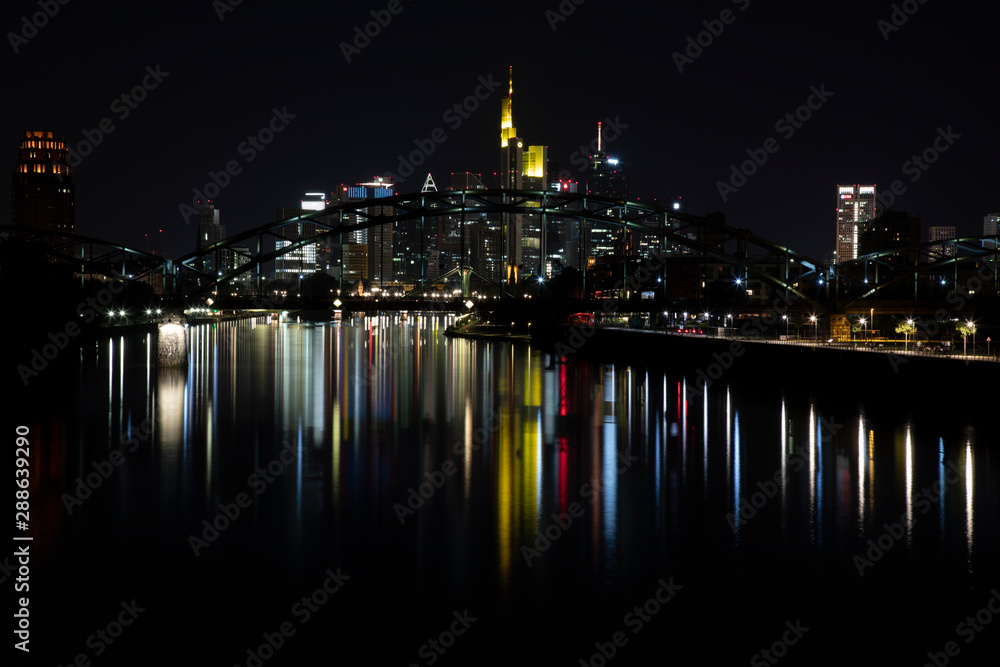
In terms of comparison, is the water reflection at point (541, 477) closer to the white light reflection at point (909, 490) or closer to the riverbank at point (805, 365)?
the white light reflection at point (909, 490)

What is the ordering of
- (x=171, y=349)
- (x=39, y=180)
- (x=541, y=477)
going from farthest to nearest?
1. (x=39, y=180)
2. (x=171, y=349)
3. (x=541, y=477)

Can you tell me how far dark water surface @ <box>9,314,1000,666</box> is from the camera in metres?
12.7

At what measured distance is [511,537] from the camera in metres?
17.0

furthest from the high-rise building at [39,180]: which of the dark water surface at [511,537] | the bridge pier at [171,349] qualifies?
the dark water surface at [511,537]

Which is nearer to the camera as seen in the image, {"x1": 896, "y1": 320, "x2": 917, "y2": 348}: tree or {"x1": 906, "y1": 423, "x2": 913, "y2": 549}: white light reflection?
{"x1": 906, "y1": 423, "x2": 913, "y2": 549}: white light reflection

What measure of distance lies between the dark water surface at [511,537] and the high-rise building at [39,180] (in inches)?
6730

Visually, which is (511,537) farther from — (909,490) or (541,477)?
(909,490)

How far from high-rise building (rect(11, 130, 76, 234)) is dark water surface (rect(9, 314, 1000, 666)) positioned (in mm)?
170939

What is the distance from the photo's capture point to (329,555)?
15930mm

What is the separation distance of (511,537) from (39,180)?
19583cm

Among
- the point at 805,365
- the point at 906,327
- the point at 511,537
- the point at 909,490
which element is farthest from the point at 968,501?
the point at 906,327

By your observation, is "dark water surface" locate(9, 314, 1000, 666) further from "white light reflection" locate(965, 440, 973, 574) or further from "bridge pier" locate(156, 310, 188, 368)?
"bridge pier" locate(156, 310, 188, 368)

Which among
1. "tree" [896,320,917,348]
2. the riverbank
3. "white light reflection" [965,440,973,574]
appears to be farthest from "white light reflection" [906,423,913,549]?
"tree" [896,320,917,348]

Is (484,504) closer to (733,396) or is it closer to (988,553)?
(988,553)
